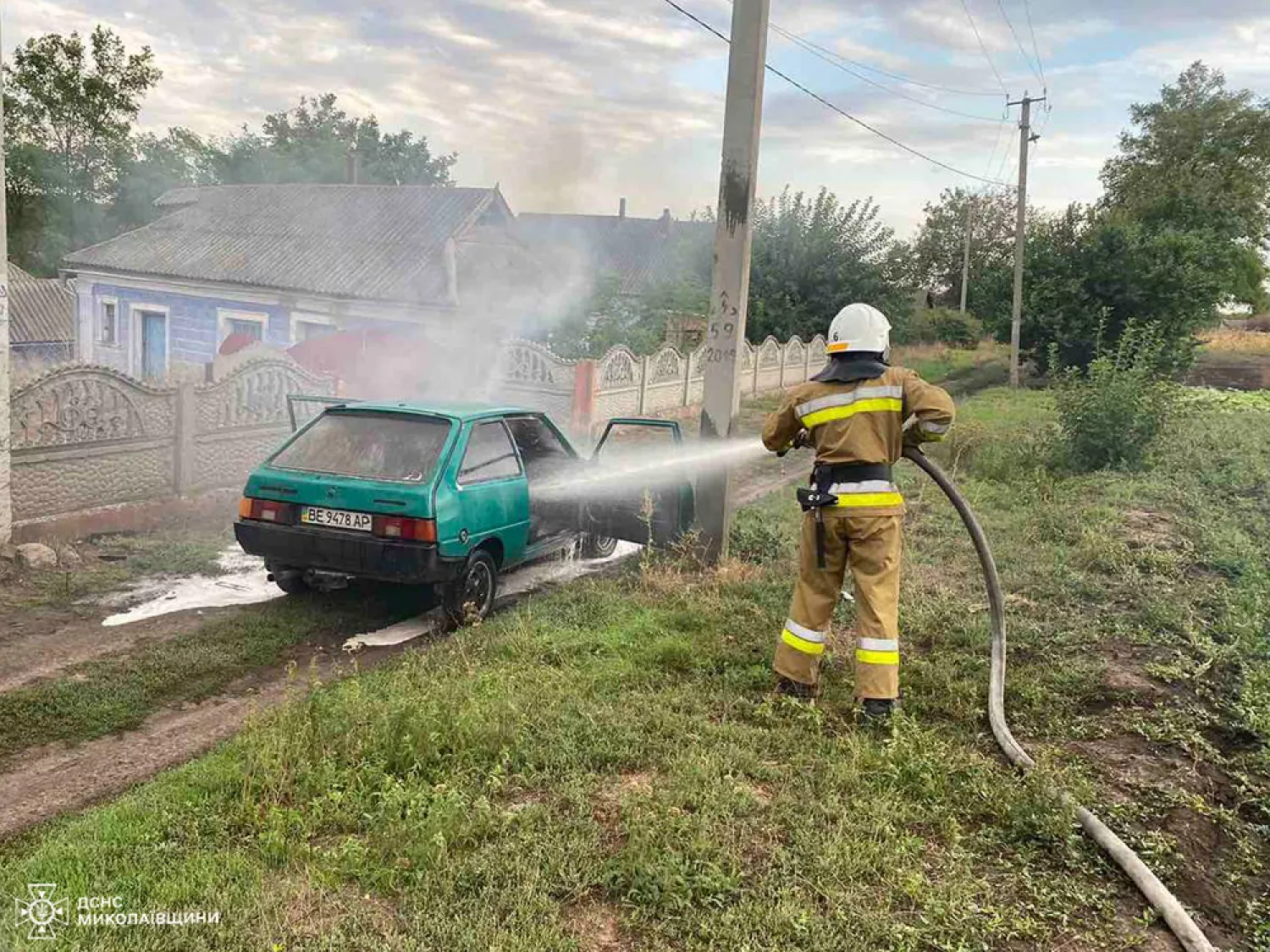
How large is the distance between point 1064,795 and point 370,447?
4336 millimetres

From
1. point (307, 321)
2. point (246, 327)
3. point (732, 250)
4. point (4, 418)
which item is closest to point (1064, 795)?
point (732, 250)

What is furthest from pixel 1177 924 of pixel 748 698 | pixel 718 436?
pixel 718 436

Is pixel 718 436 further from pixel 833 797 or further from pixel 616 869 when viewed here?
pixel 616 869

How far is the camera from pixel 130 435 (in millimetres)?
8320

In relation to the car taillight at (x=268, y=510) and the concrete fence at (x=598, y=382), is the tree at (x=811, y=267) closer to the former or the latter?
the concrete fence at (x=598, y=382)

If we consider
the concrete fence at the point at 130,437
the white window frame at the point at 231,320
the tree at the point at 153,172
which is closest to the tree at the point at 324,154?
the tree at the point at 153,172

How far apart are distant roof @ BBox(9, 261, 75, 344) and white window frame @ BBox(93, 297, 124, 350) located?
2313 mm

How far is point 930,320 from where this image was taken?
1624 inches

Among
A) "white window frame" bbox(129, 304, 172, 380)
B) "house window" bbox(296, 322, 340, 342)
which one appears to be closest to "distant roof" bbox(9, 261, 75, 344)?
"white window frame" bbox(129, 304, 172, 380)

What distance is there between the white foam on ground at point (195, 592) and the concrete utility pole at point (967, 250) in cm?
4299

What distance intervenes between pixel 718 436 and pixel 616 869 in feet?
14.7

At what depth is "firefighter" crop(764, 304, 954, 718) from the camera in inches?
168

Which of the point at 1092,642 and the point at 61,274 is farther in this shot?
the point at 61,274

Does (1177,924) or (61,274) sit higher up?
(61,274)
